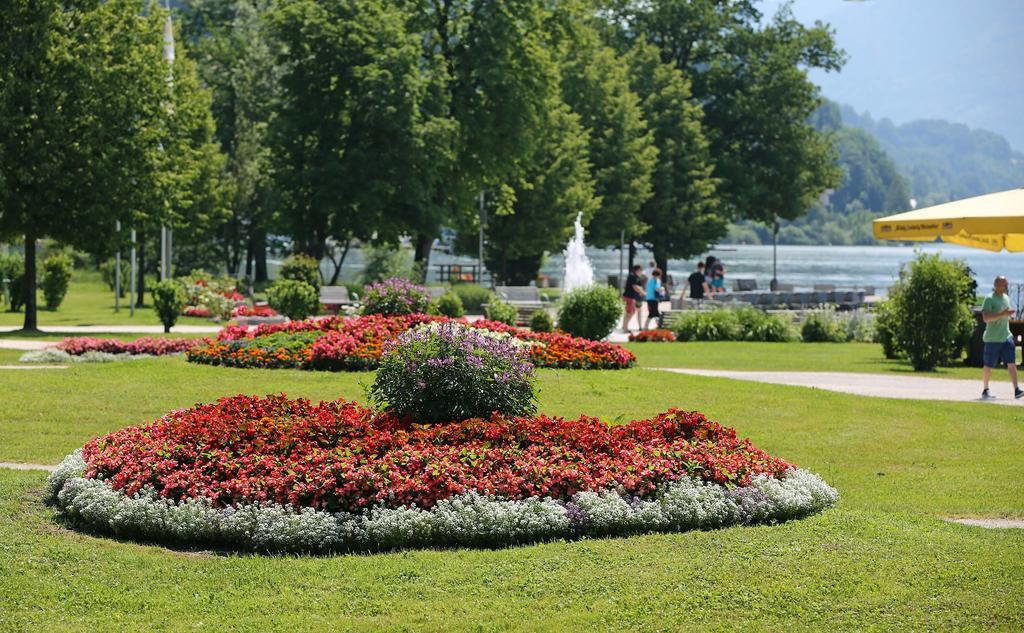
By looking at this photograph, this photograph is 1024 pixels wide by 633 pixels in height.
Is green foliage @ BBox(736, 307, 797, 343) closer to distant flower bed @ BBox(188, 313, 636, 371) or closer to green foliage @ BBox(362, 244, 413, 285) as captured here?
A: distant flower bed @ BBox(188, 313, 636, 371)

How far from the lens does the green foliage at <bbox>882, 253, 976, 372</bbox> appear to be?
2320cm

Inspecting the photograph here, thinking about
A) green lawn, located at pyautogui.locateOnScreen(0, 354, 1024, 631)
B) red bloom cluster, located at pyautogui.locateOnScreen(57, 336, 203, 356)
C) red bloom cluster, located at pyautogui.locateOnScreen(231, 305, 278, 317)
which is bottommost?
green lawn, located at pyautogui.locateOnScreen(0, 354, 1024, 631)

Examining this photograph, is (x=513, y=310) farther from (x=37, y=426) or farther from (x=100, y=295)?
(x=100, y=295)

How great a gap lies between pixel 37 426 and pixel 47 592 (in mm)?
7489

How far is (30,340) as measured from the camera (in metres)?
26.9

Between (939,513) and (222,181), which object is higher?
(222,181)

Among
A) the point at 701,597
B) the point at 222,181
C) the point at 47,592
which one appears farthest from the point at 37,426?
the point at 222,181

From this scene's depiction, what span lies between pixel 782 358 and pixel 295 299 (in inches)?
466

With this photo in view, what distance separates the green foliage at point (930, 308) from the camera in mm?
23203

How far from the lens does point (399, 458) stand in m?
9.51

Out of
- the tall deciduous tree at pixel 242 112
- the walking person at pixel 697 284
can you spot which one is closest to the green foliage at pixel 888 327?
the walking person at pixel 697 284

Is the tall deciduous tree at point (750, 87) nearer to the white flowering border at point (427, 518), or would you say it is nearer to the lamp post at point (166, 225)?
the lamp post at point (166, 225)

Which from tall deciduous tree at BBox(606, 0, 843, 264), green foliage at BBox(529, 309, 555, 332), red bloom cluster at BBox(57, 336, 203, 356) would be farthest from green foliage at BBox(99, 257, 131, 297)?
tall deciduous tree at BBox(606, 0, 843, 264)

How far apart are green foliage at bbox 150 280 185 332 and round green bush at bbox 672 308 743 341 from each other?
1226 centimetres
